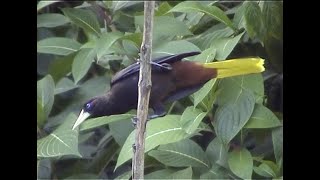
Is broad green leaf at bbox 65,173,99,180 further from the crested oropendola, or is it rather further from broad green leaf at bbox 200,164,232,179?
the crested oropendola

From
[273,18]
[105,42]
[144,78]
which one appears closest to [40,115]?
[105,42]

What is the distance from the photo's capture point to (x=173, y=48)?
6.53ft

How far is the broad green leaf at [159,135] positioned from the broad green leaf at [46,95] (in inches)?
15.7

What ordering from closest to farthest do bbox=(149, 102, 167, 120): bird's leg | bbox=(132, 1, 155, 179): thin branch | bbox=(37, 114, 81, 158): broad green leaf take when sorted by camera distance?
bbox=(132, 1, 155, 179): thin branch → bbox=(149, 102, 167, 120): bird's leg → bbox=(37, 114, 81, 158): broad green leaf

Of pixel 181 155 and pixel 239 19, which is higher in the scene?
pixel 239 19

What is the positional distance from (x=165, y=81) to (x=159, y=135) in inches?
28.6

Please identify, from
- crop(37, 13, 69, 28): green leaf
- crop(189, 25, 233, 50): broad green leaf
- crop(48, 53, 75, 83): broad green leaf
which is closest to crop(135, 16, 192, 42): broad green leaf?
crop(189, 25, 233, 50): broad green leaf

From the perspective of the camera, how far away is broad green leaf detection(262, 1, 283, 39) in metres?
2.29

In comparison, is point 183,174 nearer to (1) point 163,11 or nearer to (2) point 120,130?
(2) point 120,130

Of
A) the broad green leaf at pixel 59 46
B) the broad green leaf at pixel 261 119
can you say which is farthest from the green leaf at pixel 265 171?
the broad green leaf at pixel 59 46

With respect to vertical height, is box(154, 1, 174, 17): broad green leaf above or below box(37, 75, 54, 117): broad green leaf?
above

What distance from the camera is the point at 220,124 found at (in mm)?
2002

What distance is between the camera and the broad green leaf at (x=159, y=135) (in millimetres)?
1960

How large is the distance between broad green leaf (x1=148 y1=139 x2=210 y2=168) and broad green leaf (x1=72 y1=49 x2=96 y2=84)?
290mm
